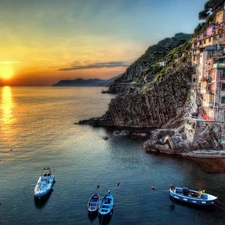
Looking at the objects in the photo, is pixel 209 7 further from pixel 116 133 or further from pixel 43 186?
pixel 43 186

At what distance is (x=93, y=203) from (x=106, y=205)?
88.4 inches

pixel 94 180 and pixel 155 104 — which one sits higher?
pixel 155 104

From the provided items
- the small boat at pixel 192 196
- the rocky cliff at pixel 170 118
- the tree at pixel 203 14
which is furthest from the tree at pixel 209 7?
the small boat at pixel 192 196

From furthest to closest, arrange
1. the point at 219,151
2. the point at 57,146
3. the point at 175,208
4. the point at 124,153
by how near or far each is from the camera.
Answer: the point at 57,146, the point at 124,153, the point at 219,151, the point at 175,208

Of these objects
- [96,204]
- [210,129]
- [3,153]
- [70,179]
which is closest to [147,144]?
[210,129]

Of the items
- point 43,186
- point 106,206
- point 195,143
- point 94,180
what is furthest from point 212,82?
point 43,186

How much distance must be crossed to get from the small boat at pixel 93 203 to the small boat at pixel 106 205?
2.24 feet

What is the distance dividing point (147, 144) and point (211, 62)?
29035mm

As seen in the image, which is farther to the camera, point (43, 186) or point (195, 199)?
point (43, 186)

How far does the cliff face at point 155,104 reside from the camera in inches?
3553

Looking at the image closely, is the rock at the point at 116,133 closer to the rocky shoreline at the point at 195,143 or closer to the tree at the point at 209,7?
the rocky shoreline at the point at 195,143

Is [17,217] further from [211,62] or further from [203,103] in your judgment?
[211,62]

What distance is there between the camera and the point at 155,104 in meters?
93.4

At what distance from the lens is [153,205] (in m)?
41.0
